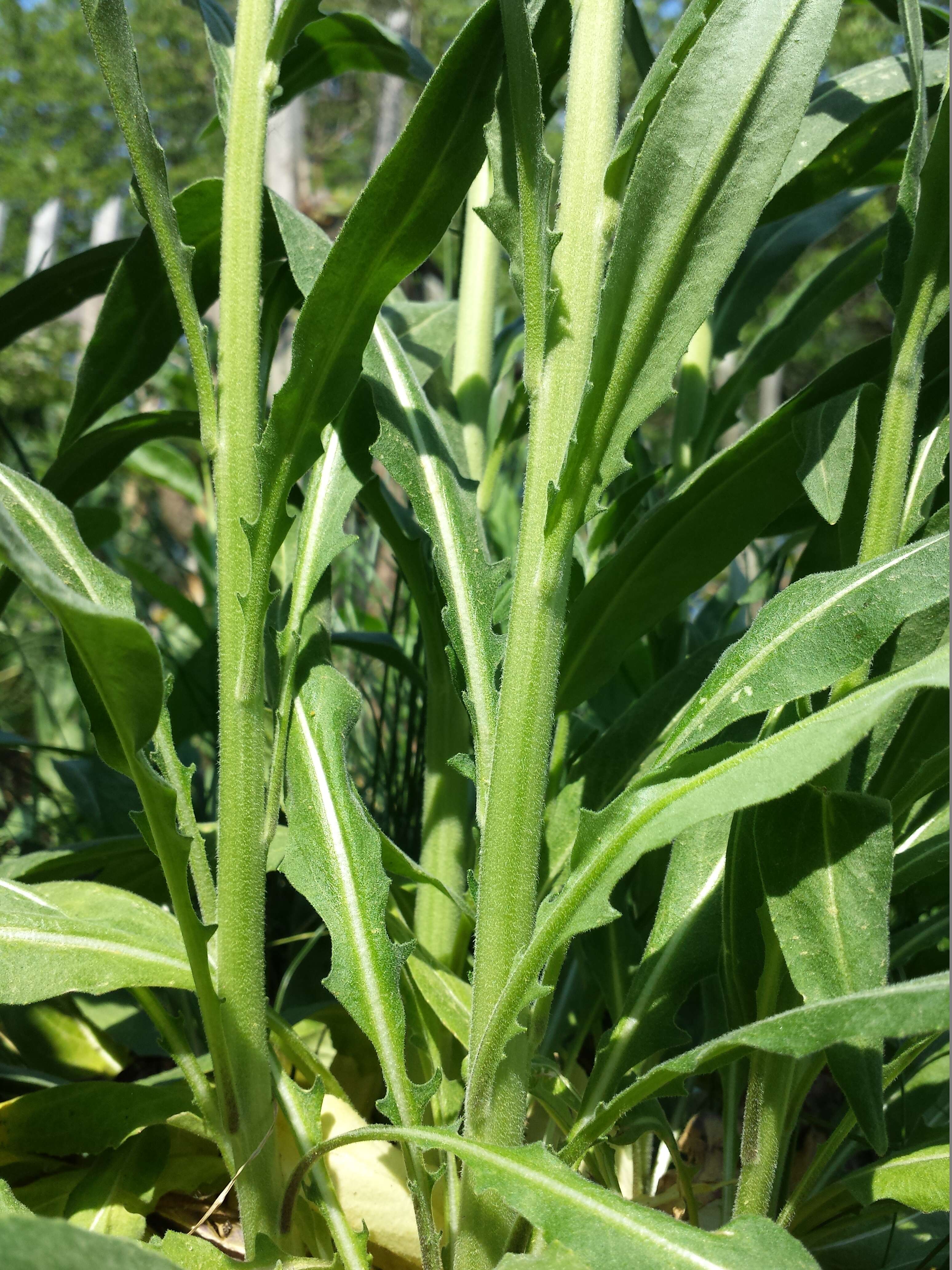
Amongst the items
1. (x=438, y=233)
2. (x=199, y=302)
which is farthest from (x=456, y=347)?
(x=438, y=233)

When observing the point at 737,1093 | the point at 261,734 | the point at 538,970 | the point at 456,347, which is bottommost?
the point at 737,1093

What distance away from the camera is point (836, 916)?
47cm

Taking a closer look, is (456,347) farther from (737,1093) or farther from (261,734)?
(737,1093)

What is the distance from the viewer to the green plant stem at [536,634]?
512mm

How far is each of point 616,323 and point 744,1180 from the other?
44cm

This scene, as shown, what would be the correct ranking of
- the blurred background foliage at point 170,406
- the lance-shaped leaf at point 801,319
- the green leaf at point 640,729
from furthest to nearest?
the blurred background foliage at point 170,406 → the lance-shaped leaf at point 801,319 → the green leaf at point 640,729

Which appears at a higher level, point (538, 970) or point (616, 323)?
point (616, 323)

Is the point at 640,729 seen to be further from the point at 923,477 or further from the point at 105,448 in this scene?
the point at 105,448

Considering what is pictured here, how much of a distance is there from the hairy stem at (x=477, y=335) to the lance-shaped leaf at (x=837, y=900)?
0.46 metres

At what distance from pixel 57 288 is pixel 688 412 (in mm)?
509

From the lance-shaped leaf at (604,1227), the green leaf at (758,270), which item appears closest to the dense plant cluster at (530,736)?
the lance-shaped leaf at (604,1227)

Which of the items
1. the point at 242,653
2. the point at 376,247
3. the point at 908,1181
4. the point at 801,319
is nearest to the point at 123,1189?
the point at 242,653

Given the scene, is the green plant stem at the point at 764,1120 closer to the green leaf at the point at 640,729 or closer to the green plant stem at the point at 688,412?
the green leaf at the point at 640,729

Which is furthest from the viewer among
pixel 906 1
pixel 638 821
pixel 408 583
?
pixel 408 583
